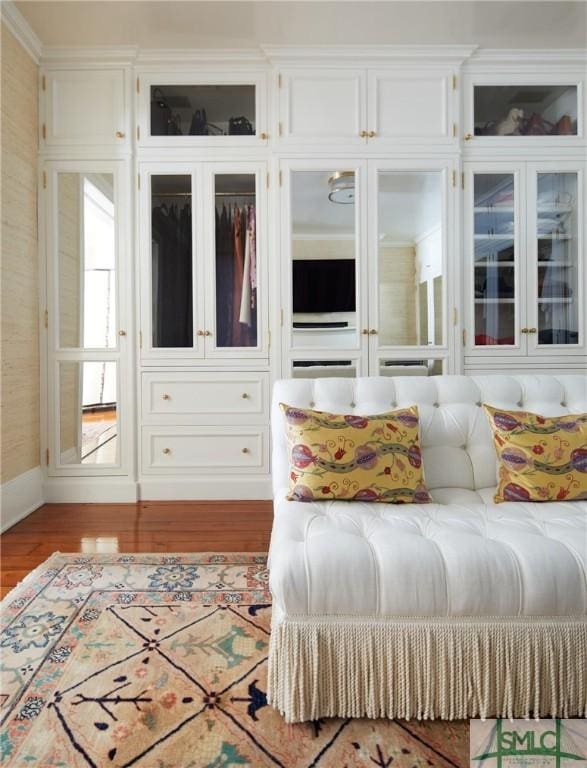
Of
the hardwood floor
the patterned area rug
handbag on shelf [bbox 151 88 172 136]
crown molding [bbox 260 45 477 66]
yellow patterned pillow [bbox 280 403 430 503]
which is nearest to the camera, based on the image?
the patterned area rug

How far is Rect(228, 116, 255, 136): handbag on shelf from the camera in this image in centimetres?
306

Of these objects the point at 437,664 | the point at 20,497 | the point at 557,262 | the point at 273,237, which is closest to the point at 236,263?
the point at 273,237

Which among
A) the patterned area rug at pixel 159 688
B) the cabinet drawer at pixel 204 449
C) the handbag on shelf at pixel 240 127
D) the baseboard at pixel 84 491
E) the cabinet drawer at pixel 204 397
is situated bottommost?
the patterned area rug at pixel 159 688

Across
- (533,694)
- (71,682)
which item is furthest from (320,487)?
(71,682)

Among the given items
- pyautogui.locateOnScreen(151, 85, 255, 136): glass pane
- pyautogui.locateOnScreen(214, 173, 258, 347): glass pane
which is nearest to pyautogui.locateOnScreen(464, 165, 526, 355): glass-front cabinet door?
pyautogui.locateOnScreen(214, 173, 258, 347): glass pane

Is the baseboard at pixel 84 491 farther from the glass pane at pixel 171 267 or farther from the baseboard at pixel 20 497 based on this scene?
the glass pane at pixel 171 267

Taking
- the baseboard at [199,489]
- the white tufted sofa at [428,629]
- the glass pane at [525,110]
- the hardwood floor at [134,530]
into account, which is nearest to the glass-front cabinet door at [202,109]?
the glass pane at [525,110]

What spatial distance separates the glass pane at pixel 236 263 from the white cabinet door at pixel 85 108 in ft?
2.40

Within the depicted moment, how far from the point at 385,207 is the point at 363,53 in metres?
0.92

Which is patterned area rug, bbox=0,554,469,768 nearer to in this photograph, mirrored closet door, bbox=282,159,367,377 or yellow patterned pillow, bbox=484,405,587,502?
yellow patterned pillow, bbox=484,405,587,502

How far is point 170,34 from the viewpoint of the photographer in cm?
284

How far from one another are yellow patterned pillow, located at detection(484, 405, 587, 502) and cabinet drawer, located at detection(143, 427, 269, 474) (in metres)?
1.66

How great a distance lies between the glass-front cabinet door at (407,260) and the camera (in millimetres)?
3023

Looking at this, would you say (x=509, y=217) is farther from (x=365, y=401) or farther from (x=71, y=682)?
(x=71, y=682)
